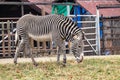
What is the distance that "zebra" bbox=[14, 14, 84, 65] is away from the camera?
11547mm

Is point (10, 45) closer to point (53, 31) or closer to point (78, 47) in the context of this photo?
point (53, 31)

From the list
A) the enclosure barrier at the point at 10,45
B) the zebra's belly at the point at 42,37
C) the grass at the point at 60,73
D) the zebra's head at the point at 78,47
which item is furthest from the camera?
the enclosure barrier at the point at 10,45

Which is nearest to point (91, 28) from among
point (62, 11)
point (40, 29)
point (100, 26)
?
point (100, 26)

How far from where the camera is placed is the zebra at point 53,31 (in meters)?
11.5

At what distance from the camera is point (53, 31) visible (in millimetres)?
11719

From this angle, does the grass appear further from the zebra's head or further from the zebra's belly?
the zebra's belly

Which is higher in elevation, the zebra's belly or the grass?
the zebra's belly

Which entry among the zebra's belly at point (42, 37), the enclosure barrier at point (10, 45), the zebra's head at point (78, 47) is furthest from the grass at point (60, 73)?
the enclosure barrier at point (10, 45)

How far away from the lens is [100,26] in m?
17.5

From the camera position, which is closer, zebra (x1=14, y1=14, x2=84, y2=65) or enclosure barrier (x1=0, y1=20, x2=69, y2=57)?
zebra (x1=14, y1=14, x2=84, y2=65)

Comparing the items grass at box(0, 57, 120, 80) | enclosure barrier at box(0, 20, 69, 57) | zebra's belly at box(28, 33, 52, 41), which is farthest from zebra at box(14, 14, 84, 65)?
enclosure barrier at box(0, 20, 69, 57)

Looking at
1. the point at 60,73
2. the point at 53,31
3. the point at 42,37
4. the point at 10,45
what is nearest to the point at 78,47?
the point at 53,31

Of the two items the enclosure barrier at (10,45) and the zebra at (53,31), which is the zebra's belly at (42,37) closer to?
the zebra at (53,31)

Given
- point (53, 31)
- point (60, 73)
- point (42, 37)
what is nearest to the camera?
point (60, 73)
